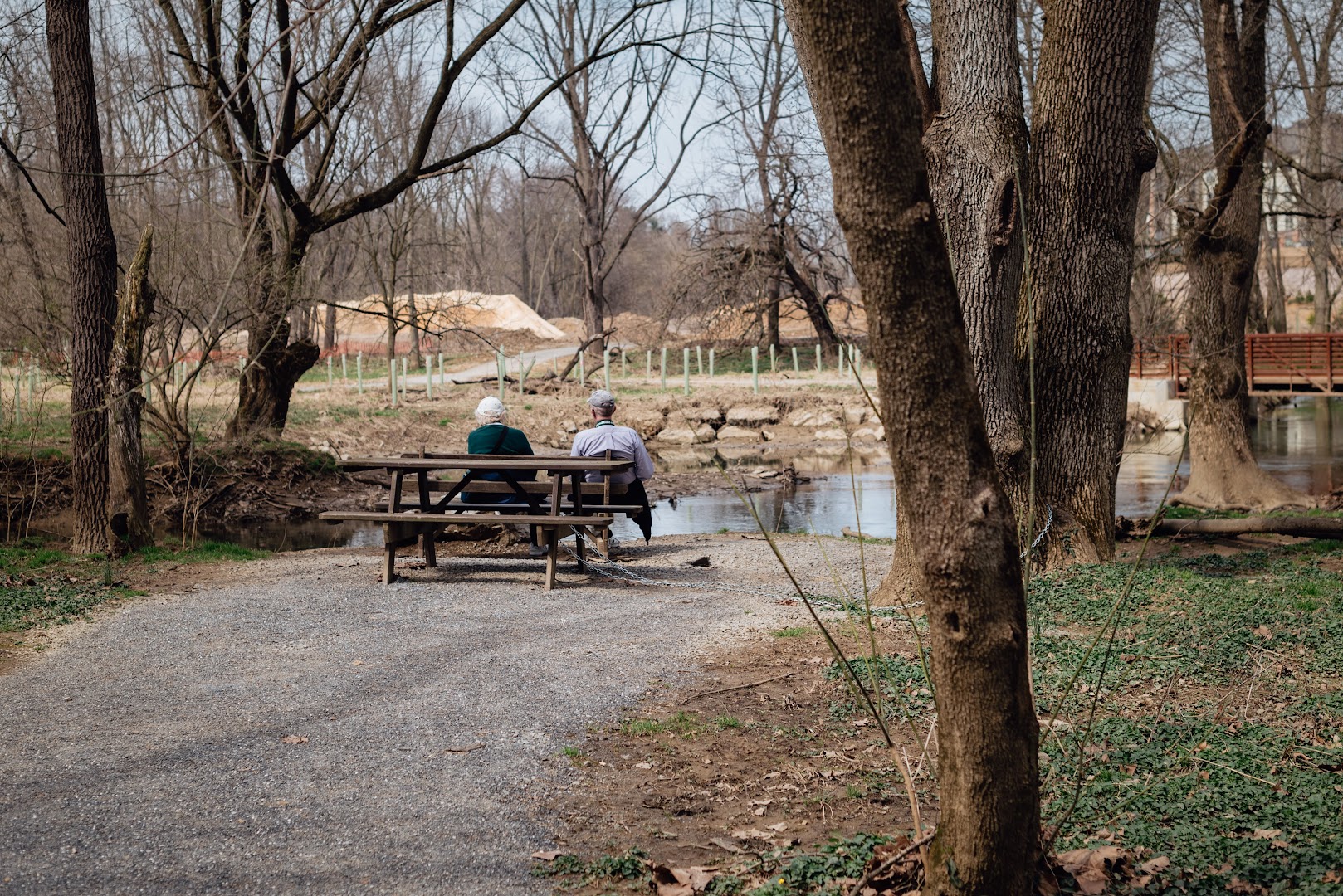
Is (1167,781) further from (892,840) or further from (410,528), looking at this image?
(410,528)

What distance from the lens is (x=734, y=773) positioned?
4676 mm

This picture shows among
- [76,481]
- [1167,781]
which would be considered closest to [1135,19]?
[1167,781]

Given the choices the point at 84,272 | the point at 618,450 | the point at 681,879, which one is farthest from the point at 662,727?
the point at 84,272

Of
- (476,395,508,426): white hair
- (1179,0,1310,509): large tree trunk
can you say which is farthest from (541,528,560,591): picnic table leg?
(1179,0,1310,509): large tree trunk

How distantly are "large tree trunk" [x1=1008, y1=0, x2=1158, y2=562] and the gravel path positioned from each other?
2223 millimetres

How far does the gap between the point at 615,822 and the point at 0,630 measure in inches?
196

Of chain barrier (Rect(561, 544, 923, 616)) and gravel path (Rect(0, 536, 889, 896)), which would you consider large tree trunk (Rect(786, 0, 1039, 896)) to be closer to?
gravel path (Rect(0, 536, 889, 896))

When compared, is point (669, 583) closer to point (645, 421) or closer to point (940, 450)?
point (940, 450)

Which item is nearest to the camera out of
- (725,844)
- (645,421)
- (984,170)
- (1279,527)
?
(725,844)

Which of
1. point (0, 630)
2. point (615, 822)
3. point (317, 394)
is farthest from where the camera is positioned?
point (317, 394)

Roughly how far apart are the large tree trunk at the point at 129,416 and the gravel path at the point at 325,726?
90.8 inches

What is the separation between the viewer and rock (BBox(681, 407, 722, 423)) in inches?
1187

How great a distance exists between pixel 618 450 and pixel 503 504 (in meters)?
1.07

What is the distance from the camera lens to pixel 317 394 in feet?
101
